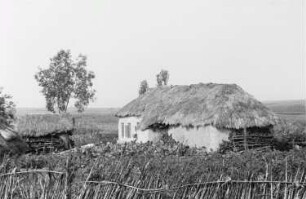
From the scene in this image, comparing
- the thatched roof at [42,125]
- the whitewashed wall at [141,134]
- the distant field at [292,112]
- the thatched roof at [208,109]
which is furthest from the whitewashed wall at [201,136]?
the distant field at [292,112]

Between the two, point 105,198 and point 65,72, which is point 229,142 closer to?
point 105,198

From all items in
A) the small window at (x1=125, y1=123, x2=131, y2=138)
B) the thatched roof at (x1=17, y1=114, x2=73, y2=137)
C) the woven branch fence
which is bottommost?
the woven branch fence

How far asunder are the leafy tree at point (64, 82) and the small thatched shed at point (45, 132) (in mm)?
14563

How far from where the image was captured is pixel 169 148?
20.1 m

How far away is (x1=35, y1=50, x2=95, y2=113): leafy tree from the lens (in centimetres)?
4384

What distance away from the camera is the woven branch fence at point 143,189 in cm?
755

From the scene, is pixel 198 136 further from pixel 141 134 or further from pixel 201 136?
pixel 141 134

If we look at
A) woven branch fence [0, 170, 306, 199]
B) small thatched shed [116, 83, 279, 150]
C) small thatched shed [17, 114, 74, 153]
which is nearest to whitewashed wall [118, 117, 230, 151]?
small thatched shed [116, 83, 279, 150]

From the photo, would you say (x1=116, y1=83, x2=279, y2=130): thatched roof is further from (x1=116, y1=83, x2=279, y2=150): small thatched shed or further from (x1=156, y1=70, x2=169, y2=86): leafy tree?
(x1=156, y1=70, x2=169, y2=86): leafy tree

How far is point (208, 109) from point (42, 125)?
923 cm

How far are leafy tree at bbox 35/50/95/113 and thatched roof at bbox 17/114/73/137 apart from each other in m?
14.3

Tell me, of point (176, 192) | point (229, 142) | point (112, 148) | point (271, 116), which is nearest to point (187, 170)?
point (176, 192)

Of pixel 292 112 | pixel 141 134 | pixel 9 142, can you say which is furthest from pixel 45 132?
pixel 292 112

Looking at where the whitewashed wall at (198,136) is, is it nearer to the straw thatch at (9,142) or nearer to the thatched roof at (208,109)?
the thatched roof at (208,109)
